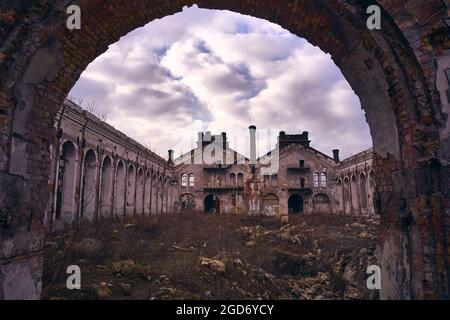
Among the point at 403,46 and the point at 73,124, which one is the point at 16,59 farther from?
the point at 73,124

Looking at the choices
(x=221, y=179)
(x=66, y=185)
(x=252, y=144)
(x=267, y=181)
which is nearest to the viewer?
(x=66, y=185)

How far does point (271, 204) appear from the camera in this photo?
32.0m

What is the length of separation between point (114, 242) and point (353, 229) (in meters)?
15.0

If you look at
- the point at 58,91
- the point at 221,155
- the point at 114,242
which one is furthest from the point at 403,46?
the point at 221,155

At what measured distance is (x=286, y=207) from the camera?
31.6 m

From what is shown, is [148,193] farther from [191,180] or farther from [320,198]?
[320,198]

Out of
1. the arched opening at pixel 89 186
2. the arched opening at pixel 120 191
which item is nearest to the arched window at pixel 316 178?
the arched opening at pixel 120 191

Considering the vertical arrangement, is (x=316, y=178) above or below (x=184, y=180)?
below

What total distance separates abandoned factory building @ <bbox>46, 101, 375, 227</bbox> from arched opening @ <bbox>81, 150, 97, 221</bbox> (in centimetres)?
5

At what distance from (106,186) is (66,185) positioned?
16.0 ft

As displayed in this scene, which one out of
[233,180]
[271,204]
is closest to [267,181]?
[271,204]

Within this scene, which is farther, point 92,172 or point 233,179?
point 233,179

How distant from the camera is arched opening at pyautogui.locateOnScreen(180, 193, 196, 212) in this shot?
3469cm

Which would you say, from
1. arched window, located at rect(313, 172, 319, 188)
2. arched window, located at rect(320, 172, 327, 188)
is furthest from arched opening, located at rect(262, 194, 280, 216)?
arched window, located at rect(320, 172, 327, 188)
